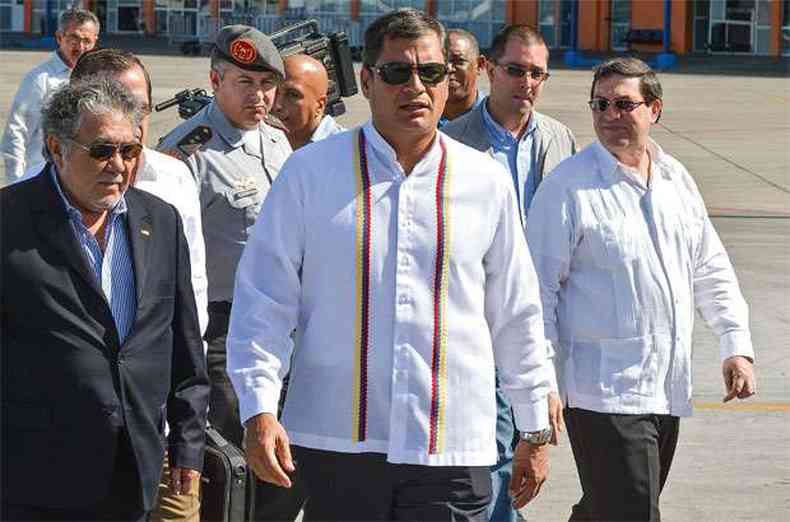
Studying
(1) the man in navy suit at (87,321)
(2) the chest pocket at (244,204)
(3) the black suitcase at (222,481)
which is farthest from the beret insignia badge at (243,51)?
(1) the man in navy suit at (87,321)

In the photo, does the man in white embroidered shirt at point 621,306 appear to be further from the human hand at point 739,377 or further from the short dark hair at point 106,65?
the short dark hair at point 106,65

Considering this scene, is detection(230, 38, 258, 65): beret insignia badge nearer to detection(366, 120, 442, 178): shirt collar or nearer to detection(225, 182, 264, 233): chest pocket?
detection(225, 182, 264, 233): chest pocket

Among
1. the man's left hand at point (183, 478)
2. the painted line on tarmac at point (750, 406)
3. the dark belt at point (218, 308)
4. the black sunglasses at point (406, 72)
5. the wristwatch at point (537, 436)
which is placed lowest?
the painted line on tarmac at point (750, 406)

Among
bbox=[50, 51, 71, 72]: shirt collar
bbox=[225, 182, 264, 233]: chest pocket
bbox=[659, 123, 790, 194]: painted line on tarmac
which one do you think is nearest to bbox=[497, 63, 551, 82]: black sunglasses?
bbox=[225, 182, 264, 233]: chest pocket

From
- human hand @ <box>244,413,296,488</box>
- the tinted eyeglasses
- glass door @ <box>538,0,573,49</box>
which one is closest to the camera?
human hand @ <box>244,413,296,488</box>

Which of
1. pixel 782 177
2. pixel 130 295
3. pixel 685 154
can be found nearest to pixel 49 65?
pixel 130 295

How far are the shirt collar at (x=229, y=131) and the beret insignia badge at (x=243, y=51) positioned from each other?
0.21 meters

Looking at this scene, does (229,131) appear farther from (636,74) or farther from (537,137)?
(636,74)

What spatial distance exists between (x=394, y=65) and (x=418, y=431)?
949 millimetres

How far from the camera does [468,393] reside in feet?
14.3

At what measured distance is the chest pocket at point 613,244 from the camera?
5.48 meters

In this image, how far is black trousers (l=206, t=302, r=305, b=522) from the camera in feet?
19.7

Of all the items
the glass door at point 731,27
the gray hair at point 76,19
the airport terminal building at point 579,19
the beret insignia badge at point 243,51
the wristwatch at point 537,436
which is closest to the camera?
the wristwatch at point 537,436

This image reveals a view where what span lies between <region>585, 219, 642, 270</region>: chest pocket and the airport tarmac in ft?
6.89
